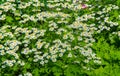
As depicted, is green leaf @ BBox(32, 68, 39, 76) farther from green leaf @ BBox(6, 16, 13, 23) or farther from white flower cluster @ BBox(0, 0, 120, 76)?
green leaf @ BBox(6, 16, 13, 23)

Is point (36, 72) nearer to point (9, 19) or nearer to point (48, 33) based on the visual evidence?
point (48, 33)

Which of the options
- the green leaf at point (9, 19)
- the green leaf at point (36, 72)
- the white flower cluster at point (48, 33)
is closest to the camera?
the green leaf at point (36, 72)

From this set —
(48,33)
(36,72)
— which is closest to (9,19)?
(48,33)

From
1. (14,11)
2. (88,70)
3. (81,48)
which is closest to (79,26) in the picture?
(81,48)

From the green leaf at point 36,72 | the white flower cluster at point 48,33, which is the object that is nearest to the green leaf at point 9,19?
the white flower cluster at point 48,33

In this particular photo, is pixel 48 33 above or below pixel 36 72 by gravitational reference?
above

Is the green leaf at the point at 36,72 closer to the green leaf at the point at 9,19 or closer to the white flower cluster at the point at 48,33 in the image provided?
the white flower cluster at the point at 48,33

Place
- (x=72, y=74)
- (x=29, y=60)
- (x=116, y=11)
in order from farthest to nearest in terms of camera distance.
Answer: (x=116, y=11) < (x=29, y=60) < (x=72, y=74)

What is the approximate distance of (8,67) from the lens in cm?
582

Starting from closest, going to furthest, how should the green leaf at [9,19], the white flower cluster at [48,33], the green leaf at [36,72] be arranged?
the green leaf at [36,72] → the white flower cluster at [48,33] → the green leaf at [9,19]

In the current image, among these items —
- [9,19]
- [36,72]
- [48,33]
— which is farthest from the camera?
[9,19]

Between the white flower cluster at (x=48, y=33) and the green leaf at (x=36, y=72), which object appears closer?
the green leaf at (x=36, y=72)

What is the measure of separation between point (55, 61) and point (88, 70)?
0.53 m

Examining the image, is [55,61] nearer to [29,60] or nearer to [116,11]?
[29,60]
